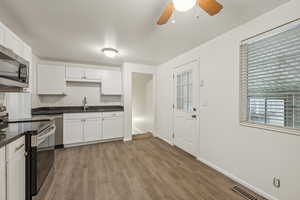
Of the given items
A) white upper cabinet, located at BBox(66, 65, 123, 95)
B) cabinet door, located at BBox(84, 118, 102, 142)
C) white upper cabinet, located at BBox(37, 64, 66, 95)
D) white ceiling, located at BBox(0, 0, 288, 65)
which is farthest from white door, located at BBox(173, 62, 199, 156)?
white upper cabinet, located at BBox(37, 64, 66, 95)

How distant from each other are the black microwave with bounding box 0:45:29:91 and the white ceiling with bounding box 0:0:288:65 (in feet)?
2.13

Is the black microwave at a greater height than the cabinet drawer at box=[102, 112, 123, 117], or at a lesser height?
greater

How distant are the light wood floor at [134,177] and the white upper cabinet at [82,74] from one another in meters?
1.95

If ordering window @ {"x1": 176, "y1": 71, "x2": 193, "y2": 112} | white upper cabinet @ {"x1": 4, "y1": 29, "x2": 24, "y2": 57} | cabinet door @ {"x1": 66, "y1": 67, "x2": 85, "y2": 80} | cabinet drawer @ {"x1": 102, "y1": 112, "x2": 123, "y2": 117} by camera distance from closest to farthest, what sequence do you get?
1. white upper cabinet @ {"x1": 4, "y1": 29, "x2": 24, "y2": 57}
2. window @ {"x1": 176, "y1": 71, "x2": 193, "y2": 112}
3. cabinet door @ {"x1": 66, "y1": 67, "x2": 85, "y2": 80}
4. cabinet drawer @ {"x1": 102, "y1": 112, "x2": 123, "y2": 117}

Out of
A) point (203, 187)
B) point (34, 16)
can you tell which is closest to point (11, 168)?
point (34, 16)

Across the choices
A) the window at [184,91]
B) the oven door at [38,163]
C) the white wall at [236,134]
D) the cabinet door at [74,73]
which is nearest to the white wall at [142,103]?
the window at [184,91]

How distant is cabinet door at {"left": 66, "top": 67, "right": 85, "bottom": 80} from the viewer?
358 centimetres

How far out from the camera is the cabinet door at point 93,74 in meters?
3.78

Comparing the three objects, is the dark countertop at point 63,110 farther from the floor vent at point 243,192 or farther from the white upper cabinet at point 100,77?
the floor vent at point 243,192

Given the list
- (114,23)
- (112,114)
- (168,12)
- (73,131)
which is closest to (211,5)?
(168,12)

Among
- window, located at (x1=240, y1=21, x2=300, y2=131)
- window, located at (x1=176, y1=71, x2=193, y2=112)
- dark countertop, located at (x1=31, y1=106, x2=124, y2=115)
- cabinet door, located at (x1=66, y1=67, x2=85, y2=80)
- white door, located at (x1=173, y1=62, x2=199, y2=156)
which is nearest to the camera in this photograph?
window, located at (x1=240, y1=21, x2=300, y2=131)

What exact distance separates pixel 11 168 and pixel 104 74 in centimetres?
313

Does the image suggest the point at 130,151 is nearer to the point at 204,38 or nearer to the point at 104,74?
the point at 104,74

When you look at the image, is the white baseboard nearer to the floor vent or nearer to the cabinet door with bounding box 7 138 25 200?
the floor vent
